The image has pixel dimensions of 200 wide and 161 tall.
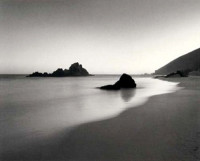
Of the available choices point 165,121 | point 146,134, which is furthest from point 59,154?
point 165,121

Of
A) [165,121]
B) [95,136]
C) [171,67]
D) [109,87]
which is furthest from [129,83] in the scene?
[171,67]

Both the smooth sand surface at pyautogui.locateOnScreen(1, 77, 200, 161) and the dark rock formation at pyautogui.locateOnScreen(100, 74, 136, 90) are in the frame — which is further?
the dark rock formation at pyautogui.locateOnScreen(100, 74, 136, 90)

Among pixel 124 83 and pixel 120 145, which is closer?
pixel 120 145

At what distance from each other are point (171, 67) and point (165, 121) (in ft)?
590

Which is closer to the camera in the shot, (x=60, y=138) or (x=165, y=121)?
(x=60, y=138)

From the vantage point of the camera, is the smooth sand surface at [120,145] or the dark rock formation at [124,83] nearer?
the smooth sand surface at [120,145]

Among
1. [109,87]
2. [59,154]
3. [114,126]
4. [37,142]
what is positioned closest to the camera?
[59,154]

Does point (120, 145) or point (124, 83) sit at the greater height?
point (124, 83)

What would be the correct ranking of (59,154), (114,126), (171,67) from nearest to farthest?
(59,154) < (114,126) < (171,67)

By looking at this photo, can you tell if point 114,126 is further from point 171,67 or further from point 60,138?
point 171,67

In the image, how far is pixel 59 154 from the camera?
427cm

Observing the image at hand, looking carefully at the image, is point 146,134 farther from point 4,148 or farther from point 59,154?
point 4,148

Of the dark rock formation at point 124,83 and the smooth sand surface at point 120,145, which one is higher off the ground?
the dark rock formation at point 124,83

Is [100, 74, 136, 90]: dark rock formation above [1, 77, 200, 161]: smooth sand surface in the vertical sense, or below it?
above
